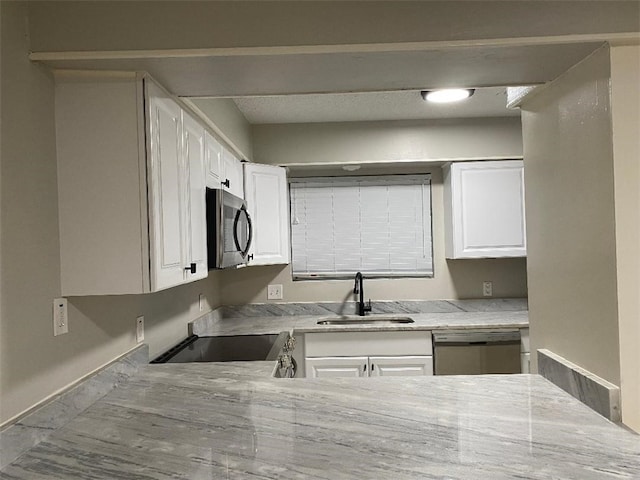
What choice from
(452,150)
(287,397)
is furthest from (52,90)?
(452,150)

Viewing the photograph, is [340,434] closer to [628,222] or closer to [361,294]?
[628,222]

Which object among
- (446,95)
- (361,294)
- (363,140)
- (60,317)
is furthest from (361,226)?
(60,317)

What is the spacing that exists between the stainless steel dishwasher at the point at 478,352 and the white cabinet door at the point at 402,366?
0.07 metres

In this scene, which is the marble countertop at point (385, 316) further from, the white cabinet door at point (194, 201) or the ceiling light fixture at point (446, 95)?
the ceiling light fixture at point (446, 95)

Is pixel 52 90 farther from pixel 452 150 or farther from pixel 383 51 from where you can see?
pixel 452 150

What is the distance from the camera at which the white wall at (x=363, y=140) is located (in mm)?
3570

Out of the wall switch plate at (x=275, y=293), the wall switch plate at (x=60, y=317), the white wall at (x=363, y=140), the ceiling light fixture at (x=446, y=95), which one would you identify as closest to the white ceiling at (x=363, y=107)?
the white wall at (x=363, y=140)

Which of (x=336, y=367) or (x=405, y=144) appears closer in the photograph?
(x=336, y=367)

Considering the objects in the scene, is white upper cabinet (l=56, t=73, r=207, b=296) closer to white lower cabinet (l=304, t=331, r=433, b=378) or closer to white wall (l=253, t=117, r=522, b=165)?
white lower cabinet (l=304, t=331, r=433, b=378)

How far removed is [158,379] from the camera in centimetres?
189

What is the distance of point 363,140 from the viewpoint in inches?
142

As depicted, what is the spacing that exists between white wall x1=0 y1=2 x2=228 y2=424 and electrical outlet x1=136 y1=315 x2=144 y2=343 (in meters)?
0.42

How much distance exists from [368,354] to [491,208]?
1402 mm

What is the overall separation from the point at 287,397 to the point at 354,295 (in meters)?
2.32
